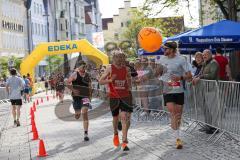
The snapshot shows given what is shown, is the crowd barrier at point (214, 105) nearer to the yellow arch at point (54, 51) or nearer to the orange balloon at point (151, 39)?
the orange balloon at point (151, 39)

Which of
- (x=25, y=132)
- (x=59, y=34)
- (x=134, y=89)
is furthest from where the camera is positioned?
(x=59, y=34)

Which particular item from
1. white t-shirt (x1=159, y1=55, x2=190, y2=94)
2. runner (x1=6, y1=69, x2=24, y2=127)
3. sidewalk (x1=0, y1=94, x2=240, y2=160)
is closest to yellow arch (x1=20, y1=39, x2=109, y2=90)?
runner (x1=6, y1=69, x2=24, y2=127)

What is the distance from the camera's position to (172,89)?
409 inches

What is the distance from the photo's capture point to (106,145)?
11.2m

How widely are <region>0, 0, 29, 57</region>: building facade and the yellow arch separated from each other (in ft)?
79.0

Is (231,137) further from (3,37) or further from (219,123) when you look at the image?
(3,37)

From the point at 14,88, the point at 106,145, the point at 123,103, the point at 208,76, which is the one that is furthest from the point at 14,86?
the point at 123,103

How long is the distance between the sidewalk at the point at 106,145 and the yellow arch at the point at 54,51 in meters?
25.1

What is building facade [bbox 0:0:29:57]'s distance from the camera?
6600 cm

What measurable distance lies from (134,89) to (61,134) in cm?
390

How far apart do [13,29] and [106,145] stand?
60.2 metres

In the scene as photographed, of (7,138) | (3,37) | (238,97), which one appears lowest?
(7,138)

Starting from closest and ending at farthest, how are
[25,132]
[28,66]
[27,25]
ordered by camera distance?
[25,132]
[28,66]
[27,25]

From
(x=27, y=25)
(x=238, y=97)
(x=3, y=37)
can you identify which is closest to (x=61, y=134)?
(x=238, y=97)
